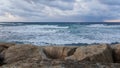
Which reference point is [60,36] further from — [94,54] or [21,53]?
[94,54]

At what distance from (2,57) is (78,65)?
3538 mm

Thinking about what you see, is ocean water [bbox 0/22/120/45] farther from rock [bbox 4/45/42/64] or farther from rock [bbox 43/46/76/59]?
rock [bbox 4/45/42/64]

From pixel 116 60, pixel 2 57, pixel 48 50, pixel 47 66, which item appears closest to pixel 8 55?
pixel 2 57

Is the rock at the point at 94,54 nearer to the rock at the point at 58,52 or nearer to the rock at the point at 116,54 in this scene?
the rock at the point at 116,54

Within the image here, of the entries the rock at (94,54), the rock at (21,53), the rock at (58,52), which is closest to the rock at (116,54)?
the rock at (94,54)

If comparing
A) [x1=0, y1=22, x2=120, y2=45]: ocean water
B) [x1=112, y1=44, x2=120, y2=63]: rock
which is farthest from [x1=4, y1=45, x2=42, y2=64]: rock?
[x1=0, y1=22, x2=120, y2=45]: ocean water

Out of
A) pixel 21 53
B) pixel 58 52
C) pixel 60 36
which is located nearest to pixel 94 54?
pixel 58 52

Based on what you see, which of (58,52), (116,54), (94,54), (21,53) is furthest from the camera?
(58,52)

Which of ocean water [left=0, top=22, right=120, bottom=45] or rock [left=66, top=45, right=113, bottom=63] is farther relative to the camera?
ocean water [left=0, top=22, right=120, bottom=45]

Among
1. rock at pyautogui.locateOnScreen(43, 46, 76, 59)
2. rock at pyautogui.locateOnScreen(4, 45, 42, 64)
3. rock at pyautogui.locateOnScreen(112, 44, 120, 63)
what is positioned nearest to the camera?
rock at pyautogui.locateOnScreen(4, 45, 42, 64)

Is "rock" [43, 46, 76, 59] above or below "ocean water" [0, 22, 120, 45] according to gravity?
above

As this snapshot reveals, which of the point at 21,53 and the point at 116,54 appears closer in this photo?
the point at 21,53

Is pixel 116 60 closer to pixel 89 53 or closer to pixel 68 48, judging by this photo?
pixel 89 53

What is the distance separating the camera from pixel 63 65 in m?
2.20
